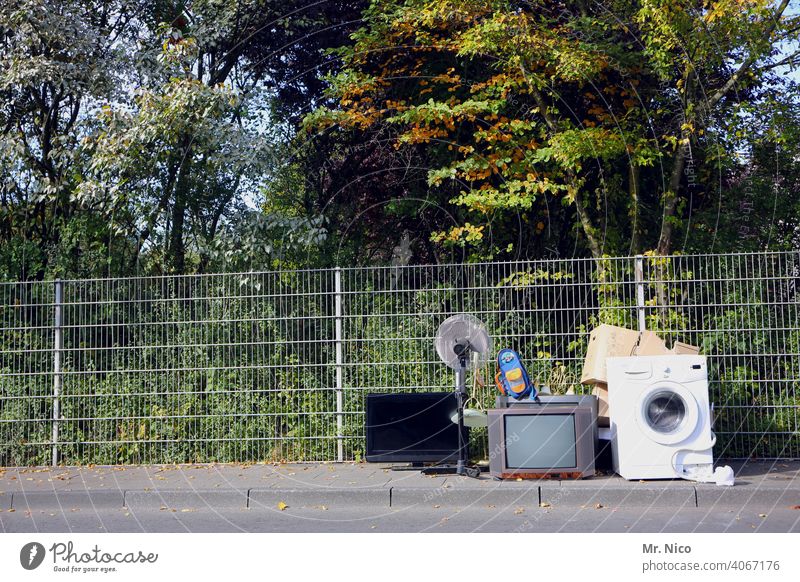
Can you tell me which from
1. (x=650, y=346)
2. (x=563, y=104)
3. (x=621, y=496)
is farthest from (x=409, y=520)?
(x=563, y=104)

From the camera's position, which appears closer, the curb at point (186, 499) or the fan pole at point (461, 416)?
the curb at point (186, 499)

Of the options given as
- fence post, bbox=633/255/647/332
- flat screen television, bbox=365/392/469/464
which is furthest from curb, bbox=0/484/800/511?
fence post, bbox=633/255/647/332

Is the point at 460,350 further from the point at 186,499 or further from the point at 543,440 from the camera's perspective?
the point at 186,499

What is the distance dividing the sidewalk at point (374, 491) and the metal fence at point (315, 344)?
869mm

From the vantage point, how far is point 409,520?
7504mm

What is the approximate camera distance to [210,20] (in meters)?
13.8

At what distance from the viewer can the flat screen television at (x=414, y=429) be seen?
367 inches

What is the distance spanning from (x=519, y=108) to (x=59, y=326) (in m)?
7.93

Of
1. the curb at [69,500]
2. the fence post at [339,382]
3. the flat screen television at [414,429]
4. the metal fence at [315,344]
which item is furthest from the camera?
the fence post at [339,382]

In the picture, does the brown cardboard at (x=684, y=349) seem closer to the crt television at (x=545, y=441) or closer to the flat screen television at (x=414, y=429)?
the crt television at (x=545, y=441)

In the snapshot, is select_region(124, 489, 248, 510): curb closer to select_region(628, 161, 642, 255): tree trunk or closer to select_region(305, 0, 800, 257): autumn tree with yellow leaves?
select_region(305, 0, 800, 257): autumn tree with yellow leaves

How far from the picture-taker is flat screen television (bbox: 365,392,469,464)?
9.31 m

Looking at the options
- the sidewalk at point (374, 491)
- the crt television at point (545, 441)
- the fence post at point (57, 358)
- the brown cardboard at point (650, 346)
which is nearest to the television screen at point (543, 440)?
the crt television at point (545, 441)

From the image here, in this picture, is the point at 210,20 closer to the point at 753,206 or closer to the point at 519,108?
the point at 519,108
